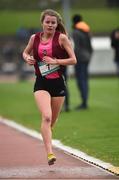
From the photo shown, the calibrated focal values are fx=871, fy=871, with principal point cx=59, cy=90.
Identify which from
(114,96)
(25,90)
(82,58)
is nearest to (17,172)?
(82,58)

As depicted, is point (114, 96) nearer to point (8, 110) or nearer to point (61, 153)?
point (8, 110)

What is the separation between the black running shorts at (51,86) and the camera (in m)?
10.9

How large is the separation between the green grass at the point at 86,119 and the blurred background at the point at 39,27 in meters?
7.37

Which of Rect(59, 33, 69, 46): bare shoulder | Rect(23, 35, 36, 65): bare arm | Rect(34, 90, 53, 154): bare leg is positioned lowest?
Rect(34, 90, 53, 154): bare leg

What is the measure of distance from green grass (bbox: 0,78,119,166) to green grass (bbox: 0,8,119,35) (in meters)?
24.3

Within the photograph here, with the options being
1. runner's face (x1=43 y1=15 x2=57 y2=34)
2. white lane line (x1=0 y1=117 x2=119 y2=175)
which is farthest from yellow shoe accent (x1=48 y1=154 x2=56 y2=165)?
runner's face (x1=43 y1=15 x2=57 y2=34)

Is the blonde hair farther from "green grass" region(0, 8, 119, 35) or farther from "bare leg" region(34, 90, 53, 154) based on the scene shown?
"green grass" region(0, 8, 119, 35)

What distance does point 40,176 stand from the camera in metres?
9.88

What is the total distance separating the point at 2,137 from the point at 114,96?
32.6ft

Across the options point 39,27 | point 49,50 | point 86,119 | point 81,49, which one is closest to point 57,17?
point 49,50

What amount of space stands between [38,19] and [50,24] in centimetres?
4424

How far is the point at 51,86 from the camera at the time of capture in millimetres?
10922

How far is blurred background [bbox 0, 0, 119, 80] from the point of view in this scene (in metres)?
36.0

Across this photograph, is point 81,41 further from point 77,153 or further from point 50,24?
point 50,24
